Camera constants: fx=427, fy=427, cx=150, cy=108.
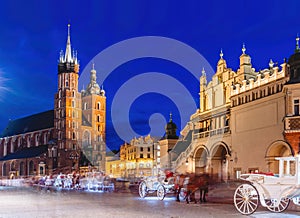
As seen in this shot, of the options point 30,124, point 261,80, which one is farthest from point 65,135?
point 261,80

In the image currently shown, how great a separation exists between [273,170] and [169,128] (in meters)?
18.1

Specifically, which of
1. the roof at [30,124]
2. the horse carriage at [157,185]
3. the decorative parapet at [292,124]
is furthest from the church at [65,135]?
the horse carriage at [157,185]

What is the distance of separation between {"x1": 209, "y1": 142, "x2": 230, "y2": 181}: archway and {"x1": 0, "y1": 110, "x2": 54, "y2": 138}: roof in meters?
80.5

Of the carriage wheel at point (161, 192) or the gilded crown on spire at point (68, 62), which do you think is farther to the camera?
the gilded crown on spire at point (68, 62)

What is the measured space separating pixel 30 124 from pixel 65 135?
76.4 ft

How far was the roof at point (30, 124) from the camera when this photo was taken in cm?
11762

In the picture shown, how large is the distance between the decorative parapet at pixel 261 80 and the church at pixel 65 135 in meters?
72.4

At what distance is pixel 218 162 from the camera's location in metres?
39.2

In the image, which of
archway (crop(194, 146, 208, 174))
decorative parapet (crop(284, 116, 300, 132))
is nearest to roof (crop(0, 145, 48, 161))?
archway (crop(194, 146, 208, 174))

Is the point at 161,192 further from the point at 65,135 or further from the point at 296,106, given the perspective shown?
the point at 65,135

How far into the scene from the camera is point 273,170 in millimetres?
30016

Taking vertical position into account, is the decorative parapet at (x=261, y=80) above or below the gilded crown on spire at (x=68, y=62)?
below

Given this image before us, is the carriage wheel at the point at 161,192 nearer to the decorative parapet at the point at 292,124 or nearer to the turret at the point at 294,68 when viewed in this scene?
the decorative parapet at the point at 292,124

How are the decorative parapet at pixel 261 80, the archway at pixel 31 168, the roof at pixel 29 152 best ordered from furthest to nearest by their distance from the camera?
the roof at pixel 29 152 → the archway at pixel 31 168 → the decorative parapet at pixel 261 80
